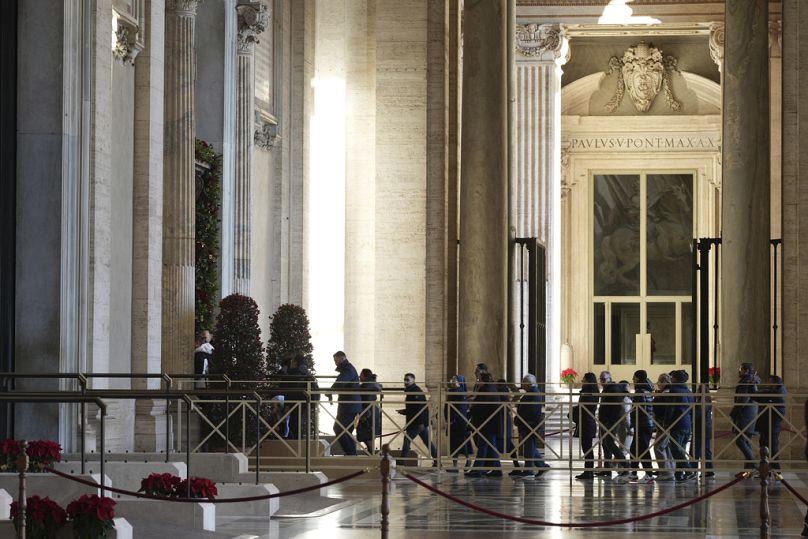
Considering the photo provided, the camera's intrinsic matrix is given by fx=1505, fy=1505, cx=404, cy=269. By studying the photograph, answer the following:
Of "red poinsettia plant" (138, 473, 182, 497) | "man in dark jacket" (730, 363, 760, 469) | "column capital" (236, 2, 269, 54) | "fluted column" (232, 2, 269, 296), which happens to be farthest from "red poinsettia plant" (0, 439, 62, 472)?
"column capital" (236, 2, 269, 54)

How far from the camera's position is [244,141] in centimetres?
2647

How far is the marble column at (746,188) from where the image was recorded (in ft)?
77.9

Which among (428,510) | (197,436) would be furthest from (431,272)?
(428,510)

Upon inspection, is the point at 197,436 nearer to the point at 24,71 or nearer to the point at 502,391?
the point at 502,391

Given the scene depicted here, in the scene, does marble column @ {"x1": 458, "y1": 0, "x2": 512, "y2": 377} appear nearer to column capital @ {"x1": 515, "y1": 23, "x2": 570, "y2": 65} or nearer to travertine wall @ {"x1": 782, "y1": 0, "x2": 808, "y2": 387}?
travertine wall @ {"x1": 782, "y1": 0, "x2": 808, "y2": 387}

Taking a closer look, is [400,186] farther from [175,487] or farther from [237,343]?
[175,487]

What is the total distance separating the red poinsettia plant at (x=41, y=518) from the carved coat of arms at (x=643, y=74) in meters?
35.9

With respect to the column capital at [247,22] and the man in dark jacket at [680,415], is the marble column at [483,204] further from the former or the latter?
the man in dark jacket at [680,415]

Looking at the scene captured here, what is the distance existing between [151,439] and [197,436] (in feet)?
4.17

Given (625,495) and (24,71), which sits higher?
(24,71)

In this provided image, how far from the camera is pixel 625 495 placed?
710 inches

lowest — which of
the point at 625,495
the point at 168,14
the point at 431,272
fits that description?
the point at 625,495

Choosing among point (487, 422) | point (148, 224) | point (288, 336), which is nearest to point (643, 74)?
point (288, 336)

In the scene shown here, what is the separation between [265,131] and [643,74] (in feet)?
65.2
